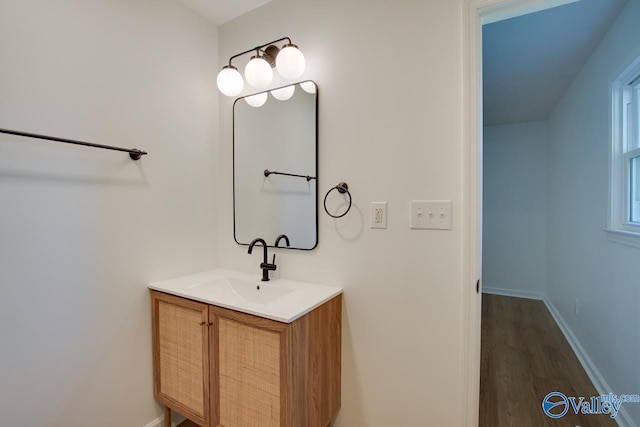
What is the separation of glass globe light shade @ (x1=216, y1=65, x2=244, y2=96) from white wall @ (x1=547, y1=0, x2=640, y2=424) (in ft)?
7.36

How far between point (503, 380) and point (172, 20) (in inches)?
128

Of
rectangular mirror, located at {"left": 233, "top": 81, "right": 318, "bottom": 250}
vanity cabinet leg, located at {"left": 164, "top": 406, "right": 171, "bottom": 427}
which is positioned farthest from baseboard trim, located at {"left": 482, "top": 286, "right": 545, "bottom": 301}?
vanity cabinet leg, located at {"left": 164, "top": 406, "right": 171, "bottom": 427}

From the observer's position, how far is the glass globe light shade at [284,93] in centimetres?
162

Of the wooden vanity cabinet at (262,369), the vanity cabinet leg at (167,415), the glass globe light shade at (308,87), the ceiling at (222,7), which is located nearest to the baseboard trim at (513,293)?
the wooden vanity cabinet at (262,369)

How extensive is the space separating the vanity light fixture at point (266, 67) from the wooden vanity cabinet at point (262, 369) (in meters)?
1.18

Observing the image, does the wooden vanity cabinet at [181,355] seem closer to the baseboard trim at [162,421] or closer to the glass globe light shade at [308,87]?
the baseboard trim at [162,421]

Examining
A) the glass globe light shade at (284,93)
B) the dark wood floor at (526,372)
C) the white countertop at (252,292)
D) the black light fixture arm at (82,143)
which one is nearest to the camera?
the black light fixture arm at (82,143)

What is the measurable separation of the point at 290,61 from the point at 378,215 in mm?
891

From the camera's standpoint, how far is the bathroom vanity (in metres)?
1.14

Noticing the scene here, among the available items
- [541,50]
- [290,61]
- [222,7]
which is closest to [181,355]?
[290,61]

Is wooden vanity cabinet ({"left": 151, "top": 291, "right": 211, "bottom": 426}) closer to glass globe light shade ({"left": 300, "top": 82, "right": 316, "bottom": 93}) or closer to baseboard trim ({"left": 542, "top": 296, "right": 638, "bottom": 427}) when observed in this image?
glass globe light shade ({"left": 300, "top": 82, "right": 316, "bottom": 93})

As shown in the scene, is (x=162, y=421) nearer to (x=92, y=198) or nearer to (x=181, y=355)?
(x=181, y=355)

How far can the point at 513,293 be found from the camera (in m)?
4.05

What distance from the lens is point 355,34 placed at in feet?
4.71
